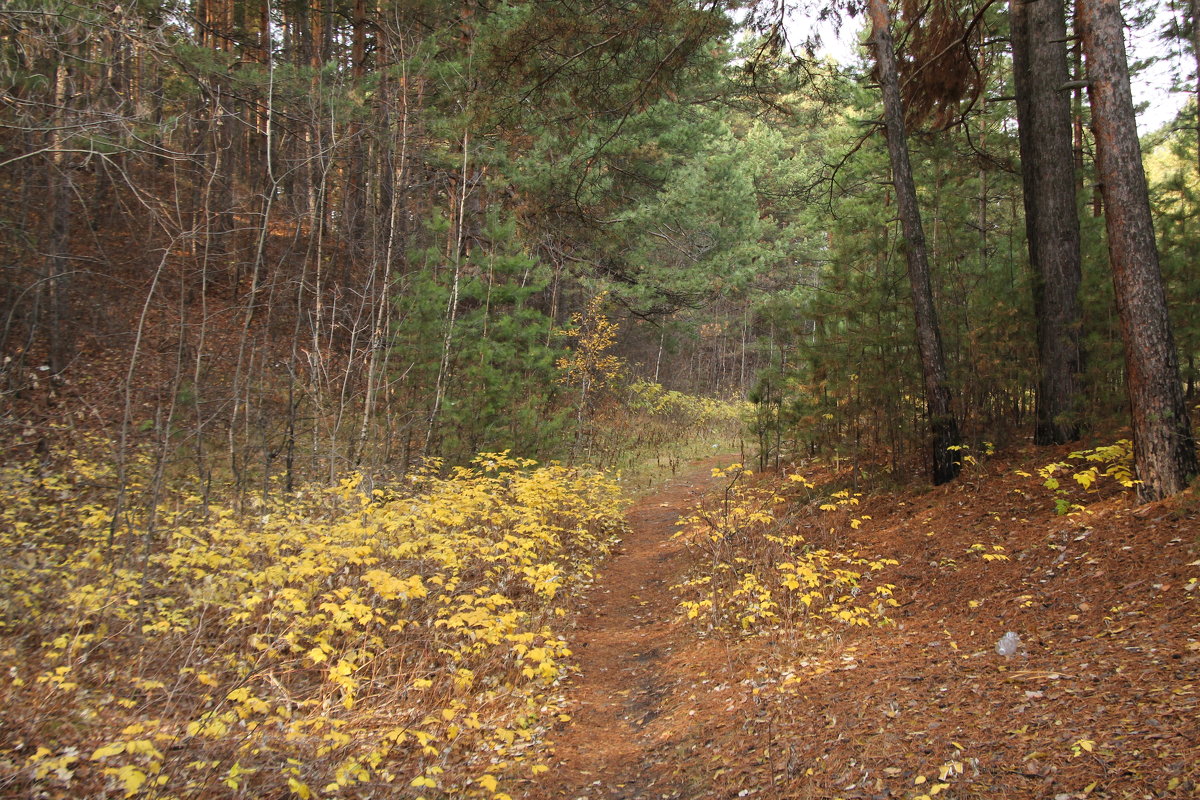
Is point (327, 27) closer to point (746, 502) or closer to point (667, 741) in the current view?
point (746, 502)

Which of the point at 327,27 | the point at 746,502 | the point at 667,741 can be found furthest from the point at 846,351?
the point at 327,27

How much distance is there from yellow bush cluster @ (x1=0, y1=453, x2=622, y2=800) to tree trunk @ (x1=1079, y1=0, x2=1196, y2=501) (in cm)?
480

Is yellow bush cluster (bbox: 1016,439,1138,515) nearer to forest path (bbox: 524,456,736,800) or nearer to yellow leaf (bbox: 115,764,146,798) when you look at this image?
forest path (bbox: 524,456,736,800)

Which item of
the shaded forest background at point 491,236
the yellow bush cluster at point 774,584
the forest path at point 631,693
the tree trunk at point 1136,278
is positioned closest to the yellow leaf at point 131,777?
the forest path at point 631,693

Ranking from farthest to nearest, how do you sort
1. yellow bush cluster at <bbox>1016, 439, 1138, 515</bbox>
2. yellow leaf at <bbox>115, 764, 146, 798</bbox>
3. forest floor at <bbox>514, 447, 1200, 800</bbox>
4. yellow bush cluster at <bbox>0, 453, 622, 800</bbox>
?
yellow bush cluster at <bbox>1016, 439, 1138, 515</bbox>, yellow bush cluster at <bbox>0, 453, 622, 800</bbox>, forest floor at <bbox>514, 447, 1200, 800</bbox>, yellow leaf at <bbox>115, 764, 146, 798</bbox>

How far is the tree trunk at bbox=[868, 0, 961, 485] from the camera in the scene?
8047 mm

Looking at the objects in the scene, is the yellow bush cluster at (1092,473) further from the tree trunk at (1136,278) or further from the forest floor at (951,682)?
the tree trunk at (1136,278)

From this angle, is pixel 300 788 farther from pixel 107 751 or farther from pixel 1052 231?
pixel 1052 231

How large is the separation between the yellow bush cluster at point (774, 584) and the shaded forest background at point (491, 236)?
196 centimetres

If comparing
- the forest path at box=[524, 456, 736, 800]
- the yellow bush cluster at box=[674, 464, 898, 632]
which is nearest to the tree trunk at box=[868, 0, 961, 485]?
the yellow bush cluster at box=[674, 464, 898, 632]

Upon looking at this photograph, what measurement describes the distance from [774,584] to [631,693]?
1.89 metres

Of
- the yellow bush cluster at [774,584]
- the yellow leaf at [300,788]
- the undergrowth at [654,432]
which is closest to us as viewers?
the yellow leaf at [300,788]

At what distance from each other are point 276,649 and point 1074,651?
4.93 m

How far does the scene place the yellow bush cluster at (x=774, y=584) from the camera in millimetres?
6059
